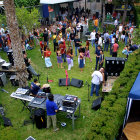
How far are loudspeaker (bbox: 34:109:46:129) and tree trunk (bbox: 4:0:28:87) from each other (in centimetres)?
301

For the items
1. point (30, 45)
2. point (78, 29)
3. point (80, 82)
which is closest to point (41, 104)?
point (80, 82)

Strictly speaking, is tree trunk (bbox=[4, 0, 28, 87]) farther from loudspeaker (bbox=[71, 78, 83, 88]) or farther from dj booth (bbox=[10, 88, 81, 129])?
loudspeaker (bbox=[71, 78, 83, 88])

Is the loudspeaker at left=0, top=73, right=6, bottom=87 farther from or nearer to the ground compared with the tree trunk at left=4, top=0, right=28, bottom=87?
nearer to the ground

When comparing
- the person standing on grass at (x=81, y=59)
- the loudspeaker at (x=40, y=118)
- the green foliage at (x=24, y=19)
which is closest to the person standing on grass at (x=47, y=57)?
the person standing on grass at (x=81, y=59)

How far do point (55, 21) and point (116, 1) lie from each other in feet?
26.1

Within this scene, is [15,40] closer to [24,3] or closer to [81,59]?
[81,59]

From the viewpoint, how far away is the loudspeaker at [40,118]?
256 inches

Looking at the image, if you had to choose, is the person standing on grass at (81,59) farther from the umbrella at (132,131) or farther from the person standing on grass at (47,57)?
the umbrella at (132,131)

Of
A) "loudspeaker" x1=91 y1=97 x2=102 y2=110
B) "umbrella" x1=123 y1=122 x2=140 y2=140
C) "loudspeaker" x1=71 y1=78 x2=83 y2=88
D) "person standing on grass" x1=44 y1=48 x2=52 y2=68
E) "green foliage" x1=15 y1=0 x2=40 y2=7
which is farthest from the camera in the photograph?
"green foliage" x1=15 y1=0 x2=40 y2=7

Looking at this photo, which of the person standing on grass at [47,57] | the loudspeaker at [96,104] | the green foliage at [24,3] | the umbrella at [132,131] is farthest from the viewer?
the green foliage at [24,3]

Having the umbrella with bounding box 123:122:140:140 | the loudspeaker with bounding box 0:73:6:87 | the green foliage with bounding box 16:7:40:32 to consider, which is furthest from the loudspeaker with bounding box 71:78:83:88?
the green foliage with bounding box 16:7:40:32

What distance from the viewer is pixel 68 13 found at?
24.9 metres

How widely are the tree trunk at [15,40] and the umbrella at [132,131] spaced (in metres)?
5.65

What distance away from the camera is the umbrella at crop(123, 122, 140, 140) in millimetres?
5832
